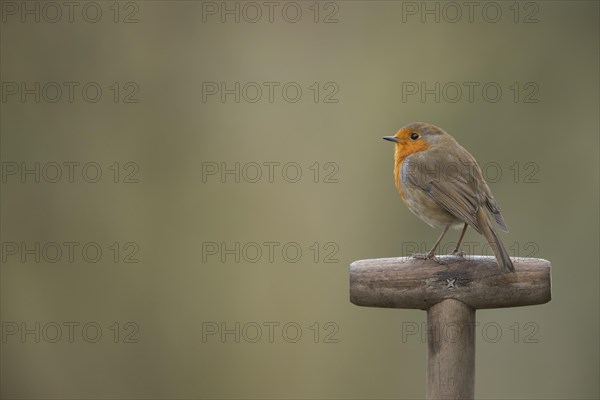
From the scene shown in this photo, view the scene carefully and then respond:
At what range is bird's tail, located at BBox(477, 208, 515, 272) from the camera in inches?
150

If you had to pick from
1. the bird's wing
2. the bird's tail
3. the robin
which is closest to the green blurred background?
the robin

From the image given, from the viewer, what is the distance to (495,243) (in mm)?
3893

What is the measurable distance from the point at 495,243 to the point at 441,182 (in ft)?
2.19

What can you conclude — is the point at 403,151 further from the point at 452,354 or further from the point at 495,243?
the point at 452,354

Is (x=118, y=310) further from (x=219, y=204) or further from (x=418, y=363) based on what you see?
(x=418, y=363)

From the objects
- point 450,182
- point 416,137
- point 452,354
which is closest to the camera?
point 452,354

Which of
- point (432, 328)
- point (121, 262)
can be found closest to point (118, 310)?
point (121, 262)

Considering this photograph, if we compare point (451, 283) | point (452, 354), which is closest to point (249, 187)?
point (451, 283)

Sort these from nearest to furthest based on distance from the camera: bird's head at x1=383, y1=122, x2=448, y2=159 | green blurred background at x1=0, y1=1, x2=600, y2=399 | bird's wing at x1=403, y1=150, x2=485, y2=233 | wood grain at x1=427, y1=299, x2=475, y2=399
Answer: wood grain at x1=427, y1=299, x2=475, y2=399, bird's wing at x1=403, y1=150, x2=485, y2=233, bird's head at x1=383, y1=122, x2=448, y2=159, green blurred background at x1=0, y1=1, x2=600, y2=399

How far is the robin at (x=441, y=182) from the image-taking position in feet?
14.3

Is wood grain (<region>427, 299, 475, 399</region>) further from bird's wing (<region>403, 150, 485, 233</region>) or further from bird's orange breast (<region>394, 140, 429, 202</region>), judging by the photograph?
bird's orange breast (<region>394, 140, 429, 202</region>)

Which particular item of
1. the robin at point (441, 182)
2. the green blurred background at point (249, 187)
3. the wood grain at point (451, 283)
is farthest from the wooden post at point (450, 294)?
the green blurred background at point (249, 187)

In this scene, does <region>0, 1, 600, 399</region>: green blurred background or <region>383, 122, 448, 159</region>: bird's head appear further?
<region>0, 1, 600, 399</region>: green blurred background

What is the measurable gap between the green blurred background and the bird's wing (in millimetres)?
3838
